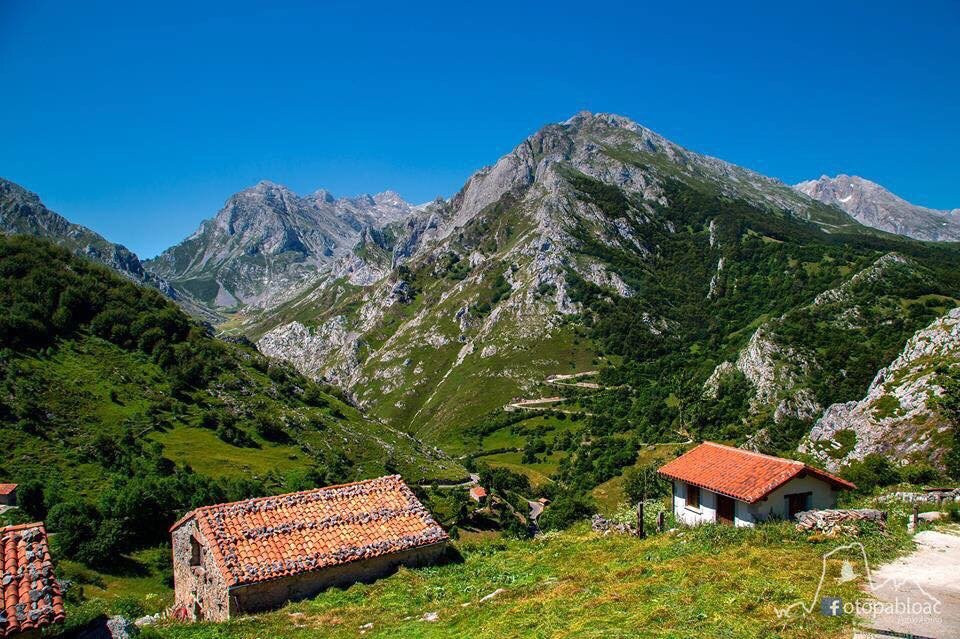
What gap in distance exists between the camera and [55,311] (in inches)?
3164

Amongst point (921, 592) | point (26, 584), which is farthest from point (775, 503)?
point (26, 584)

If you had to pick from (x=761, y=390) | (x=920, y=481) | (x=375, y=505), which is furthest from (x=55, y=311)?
(x=761, y=390)

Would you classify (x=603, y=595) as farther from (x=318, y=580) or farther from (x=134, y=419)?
(x=134, y=419)


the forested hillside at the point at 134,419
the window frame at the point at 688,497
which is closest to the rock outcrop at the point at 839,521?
the window frame at the point at 688,497

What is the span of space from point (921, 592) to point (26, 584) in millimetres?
25006

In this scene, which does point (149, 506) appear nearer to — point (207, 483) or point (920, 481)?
point (207, 483)

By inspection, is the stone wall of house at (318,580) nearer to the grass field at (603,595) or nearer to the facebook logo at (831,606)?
the grass field at (603,595)

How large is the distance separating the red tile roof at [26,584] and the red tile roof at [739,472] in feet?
89.3

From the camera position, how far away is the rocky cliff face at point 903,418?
46.4m

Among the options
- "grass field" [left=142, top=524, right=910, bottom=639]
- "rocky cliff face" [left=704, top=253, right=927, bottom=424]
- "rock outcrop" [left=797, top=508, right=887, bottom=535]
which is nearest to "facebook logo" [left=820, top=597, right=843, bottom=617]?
"grass field" [left=142, top=524, right=910, bottom=639]

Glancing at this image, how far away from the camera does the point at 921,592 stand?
14.7 meters

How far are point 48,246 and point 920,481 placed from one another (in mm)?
128912

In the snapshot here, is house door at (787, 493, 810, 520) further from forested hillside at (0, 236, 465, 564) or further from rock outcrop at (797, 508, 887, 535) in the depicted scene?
forested hillside at (0, 236, 465, 564)

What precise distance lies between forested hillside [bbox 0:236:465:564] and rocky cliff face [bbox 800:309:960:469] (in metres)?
56.6
